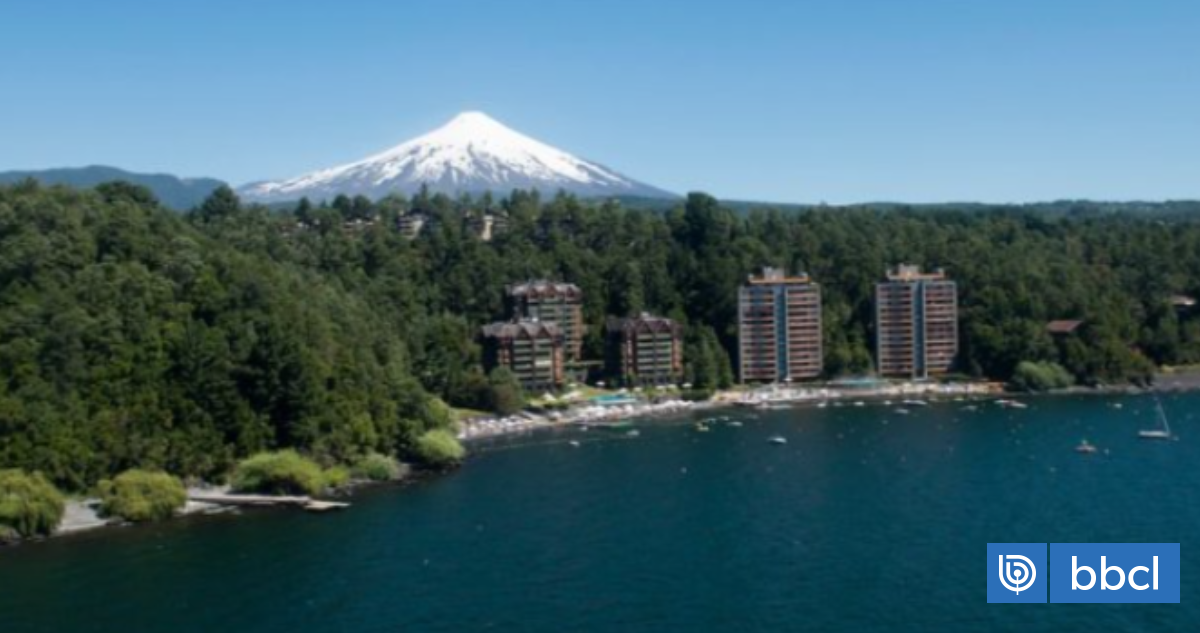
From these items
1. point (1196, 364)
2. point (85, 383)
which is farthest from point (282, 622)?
point (1196, 364)

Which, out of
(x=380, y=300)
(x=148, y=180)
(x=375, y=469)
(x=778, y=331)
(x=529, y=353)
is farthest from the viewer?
(x=148, y=180)

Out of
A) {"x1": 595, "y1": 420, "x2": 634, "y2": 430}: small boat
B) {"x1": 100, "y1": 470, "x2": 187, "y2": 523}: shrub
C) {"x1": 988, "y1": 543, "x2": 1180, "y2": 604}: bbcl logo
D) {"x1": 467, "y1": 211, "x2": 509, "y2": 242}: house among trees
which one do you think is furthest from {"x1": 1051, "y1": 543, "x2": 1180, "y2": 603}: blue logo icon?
{"x1": 467, "y1": 211, "x2": 509, "y2": 242}: house among trees

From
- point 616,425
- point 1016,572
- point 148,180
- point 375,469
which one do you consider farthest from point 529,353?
point 148,180

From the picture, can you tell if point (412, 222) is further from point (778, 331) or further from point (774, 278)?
→ point (778, 331)

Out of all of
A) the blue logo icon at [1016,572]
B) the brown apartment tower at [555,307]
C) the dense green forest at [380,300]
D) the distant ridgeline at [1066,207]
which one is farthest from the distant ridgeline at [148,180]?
the blue logo icon at [1016,572]

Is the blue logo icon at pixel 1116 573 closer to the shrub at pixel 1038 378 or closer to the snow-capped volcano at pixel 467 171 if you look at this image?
the shrub at pixel 1038 378

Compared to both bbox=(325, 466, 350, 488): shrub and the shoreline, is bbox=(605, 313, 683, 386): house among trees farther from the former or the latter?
bbox=(325, 466, 350, 488): shrub

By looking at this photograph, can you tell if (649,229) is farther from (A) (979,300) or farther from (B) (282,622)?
(B) (282,622)
